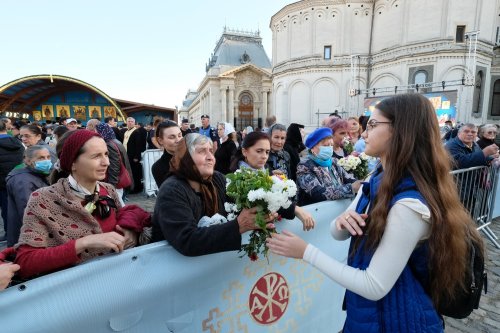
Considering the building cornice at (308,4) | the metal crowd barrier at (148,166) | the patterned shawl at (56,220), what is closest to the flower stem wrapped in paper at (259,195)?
the patterned shawl at (56,220)

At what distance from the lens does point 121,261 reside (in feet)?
5.08

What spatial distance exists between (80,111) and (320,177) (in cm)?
A: 2511

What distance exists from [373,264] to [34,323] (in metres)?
1.65

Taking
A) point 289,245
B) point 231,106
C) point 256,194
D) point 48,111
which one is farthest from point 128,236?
point 231,106

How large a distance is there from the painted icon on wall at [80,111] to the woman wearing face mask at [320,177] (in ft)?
80.6

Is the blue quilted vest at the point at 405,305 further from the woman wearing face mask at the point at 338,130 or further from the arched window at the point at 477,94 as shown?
the arched window at the point at 477,94

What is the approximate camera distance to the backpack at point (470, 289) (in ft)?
4.48

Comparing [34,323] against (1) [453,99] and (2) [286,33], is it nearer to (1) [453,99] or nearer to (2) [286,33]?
(1) [453,99]

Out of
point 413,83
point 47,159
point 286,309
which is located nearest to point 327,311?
point 286,309

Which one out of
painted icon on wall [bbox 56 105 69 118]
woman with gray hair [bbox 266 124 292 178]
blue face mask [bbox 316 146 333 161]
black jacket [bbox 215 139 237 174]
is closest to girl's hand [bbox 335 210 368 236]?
blue face mask [bbox 316 146 333 161]

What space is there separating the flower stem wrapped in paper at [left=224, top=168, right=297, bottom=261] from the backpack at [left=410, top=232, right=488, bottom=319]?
80cm

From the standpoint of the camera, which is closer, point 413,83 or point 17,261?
point 17,261

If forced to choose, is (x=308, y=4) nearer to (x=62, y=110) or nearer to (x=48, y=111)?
(x=62, y=110)

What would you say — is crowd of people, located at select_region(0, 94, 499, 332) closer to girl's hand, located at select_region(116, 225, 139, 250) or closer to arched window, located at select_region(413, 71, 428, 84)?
girl's hand, located at select_region(116, 225, 139, 250)
